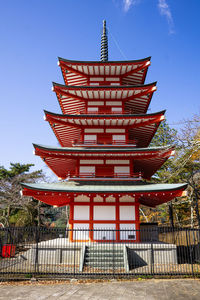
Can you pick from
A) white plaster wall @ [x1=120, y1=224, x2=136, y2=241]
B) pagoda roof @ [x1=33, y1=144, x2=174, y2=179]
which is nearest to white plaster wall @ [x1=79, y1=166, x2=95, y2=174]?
pagoda roof @ [x1=33, y1=144, x2=174, y2=179]

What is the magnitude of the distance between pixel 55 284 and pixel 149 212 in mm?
35445

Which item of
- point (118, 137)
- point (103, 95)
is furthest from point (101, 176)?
point (103, 95)

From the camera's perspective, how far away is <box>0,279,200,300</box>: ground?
8484mm

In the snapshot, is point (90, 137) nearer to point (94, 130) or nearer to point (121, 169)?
point (94, 130)

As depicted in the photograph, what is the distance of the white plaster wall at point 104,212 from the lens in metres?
16.5

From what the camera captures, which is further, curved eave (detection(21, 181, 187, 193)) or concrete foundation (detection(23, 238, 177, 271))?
curved eave (detection(21, 181, 187, 193))

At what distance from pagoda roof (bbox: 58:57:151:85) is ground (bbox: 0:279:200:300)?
1770 cm

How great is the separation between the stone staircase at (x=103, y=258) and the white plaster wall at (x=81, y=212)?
8.68 ft

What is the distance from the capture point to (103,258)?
43.8 ft

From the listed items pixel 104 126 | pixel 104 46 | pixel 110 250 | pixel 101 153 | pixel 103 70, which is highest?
pixel 104 46

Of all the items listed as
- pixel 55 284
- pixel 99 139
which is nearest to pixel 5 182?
pixel 99 139

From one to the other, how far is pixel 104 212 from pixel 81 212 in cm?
181

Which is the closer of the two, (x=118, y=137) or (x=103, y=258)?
(x=103, y=258)

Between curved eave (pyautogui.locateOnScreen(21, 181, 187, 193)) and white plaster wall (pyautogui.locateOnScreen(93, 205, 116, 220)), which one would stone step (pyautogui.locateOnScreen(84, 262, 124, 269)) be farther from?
curved eave (pyautogui.locateOnScreen(21, 181, 187, 193))
